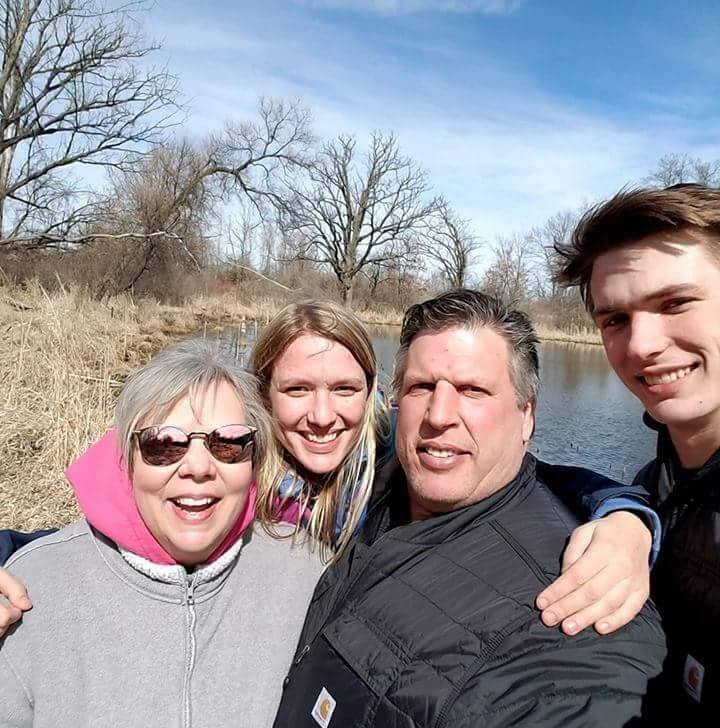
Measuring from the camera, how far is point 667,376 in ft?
6.25

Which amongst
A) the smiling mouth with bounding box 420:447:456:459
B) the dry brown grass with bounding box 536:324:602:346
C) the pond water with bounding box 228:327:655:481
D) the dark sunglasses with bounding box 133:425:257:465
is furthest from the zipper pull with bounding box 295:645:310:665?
the dry brown grass with bounding box 536:324:602:346

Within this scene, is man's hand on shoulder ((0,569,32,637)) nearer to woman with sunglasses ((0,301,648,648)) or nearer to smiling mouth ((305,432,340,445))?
woman with sunglasses ((0,301,648,648))

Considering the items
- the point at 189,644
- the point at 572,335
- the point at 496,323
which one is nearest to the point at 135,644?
the point at 189,644

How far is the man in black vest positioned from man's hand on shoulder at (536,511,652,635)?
39 millimetres

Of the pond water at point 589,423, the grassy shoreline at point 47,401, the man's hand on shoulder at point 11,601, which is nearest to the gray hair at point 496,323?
the man's hand on shoulder at point 11,601

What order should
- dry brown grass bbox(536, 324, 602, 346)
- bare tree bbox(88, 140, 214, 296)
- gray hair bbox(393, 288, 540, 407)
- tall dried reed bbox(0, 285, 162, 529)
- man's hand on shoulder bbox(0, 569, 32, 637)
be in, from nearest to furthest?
man's hand on shoulder bbox(0, 569, 32, 637) < gray hair bbox(393, 288, 540, 407) < tall dried reed bbox(0, 285, 162, 529) < bare tree bbox(88, 140, 214, 296) < dry brown grass bbox(536, 324, 602, 346)

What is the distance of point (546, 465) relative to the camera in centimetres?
227

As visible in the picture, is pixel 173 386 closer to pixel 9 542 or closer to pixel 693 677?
pixel 9 542

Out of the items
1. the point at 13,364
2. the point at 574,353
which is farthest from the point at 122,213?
the point at 574,353

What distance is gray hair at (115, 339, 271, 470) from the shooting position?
1.87 meters

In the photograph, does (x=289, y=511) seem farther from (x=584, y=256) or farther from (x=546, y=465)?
(x=584, y=256)

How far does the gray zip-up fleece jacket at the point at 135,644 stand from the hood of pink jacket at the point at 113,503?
4cm

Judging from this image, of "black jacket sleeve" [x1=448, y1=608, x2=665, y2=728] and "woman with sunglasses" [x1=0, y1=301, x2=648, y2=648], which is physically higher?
"woman with sunglasses" [x1=0, y1=301, x2=648, y2=648]

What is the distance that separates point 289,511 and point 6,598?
0.99 meters
